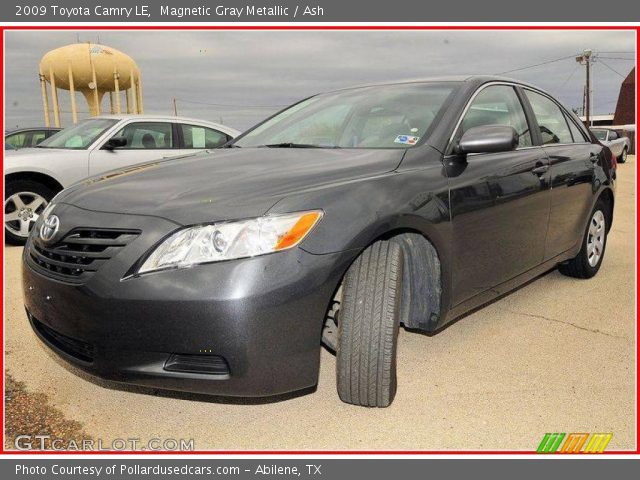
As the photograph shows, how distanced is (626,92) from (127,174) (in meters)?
61.3

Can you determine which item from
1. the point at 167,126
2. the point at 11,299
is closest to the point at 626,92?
the point at 167,126

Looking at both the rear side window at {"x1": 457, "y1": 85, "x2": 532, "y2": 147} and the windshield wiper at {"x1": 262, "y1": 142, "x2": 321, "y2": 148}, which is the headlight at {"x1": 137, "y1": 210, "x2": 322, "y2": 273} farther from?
the rear side window at {"x1": 457, "y1": 85, "x2": 532, "y2": 147}

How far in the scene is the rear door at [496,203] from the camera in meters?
2.96

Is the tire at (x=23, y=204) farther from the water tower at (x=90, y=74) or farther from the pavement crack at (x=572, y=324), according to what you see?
the water tower at (x=90, y=74)

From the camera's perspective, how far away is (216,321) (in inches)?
82.1

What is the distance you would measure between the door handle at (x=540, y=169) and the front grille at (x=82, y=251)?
250 cm

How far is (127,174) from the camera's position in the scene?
2.94 meters

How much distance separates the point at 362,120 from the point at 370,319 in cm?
141

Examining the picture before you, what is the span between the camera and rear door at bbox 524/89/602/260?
12.9 ft

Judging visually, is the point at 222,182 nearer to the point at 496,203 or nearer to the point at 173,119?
the point at 496,203

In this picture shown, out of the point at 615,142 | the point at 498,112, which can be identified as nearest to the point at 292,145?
the point at 498,112

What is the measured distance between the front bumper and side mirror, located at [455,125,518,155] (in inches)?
38.9

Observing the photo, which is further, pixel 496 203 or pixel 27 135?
pixel 27 135

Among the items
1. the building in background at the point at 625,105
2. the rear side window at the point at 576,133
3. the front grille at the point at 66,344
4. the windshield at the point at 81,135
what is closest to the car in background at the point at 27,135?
the windshield at the point at 81,135
